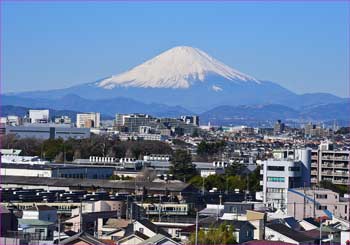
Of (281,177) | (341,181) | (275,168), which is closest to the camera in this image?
(281,177)

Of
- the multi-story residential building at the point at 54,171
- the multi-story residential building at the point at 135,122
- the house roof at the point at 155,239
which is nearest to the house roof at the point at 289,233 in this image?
the house roof at the point at 155,239

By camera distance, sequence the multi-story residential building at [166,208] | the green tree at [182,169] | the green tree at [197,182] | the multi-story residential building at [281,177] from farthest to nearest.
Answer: the green tree at [182,169], the green tree at [197,182], the multi-story residential building at [281,177], the multi-story residential building at [166,208]

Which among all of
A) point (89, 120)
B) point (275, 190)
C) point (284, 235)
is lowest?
point (284, 235)

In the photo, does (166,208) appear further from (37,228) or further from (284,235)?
(37,228)

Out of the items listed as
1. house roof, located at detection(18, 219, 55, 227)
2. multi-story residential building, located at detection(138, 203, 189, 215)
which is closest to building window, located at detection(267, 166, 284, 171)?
multi-story residential building, located at detection(138, 203, 189, 215)

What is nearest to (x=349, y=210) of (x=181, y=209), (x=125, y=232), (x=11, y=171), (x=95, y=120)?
(x=181, y=209)

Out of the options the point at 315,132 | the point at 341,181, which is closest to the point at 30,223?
the point at 341,181

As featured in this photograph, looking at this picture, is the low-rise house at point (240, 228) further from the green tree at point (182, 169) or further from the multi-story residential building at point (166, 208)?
the green tree at point (182, 169)
